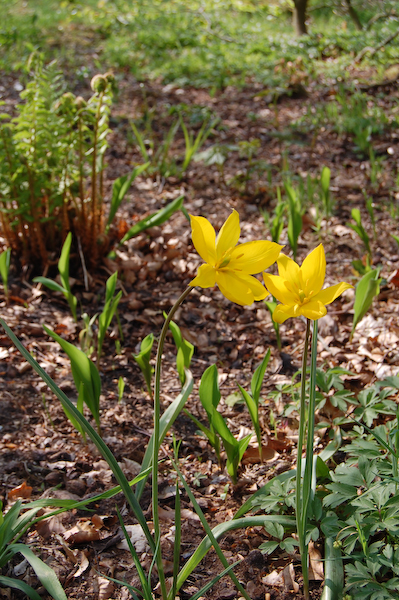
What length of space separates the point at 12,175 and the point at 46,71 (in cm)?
58

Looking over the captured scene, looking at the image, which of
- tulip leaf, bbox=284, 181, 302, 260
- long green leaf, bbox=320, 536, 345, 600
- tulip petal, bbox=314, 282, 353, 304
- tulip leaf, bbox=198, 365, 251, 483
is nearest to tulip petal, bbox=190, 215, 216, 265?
tulip petal, bbox=314, 282, 353, 304

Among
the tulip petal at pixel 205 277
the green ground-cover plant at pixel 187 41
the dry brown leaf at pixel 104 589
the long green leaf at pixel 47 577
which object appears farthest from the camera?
the green ground-cover plant at pixel 187 41

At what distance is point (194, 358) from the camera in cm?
236

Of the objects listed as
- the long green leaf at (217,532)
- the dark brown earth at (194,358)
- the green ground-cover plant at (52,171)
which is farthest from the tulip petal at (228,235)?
the green ground-cover plant at (52,171)

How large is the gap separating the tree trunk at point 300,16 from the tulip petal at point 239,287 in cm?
683

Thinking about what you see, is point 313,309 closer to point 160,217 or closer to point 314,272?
point 314,272

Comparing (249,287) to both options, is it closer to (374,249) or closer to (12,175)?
(12,175)

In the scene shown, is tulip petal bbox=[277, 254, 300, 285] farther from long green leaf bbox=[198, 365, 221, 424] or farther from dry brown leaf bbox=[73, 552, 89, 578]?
dry brown leaf bbox=[73, 552, 89, 578]

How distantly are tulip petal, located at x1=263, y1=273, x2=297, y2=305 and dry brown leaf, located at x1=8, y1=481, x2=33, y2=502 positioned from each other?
1094 mm

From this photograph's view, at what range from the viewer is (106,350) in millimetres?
2377

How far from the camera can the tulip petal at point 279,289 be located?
1010 mm

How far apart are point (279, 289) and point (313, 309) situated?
8 centimetres

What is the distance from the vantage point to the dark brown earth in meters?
1.42

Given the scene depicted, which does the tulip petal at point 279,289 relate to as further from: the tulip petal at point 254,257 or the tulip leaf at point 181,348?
the tulip leaf at point 181,348
